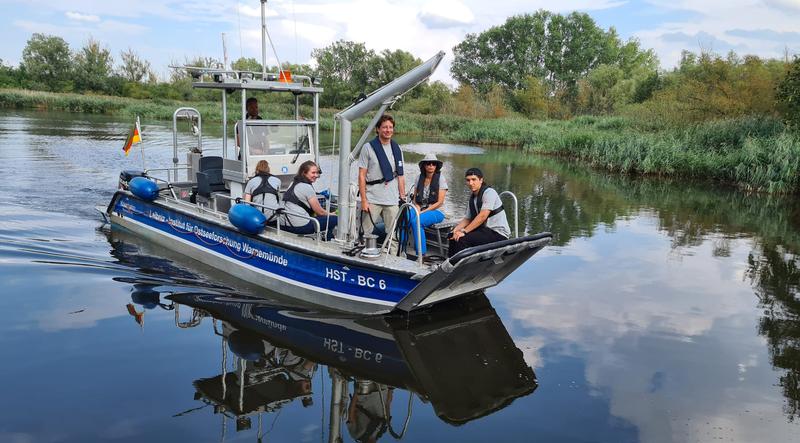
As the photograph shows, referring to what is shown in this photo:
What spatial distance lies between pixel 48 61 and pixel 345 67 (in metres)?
33.1

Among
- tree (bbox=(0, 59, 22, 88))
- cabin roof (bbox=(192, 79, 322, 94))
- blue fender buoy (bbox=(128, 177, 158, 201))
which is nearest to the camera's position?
cabin roof (bbox=(192, 79, 322, 94))

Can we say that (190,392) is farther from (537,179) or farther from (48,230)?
(537,179)

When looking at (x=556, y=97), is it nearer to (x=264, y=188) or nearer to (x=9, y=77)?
(x=264, y=188)

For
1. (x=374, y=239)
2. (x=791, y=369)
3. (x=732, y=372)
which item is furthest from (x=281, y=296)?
(x=791, y=369)

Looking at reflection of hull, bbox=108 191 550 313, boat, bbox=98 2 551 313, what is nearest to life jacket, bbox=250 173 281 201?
boat, bbox=98 2 551 313

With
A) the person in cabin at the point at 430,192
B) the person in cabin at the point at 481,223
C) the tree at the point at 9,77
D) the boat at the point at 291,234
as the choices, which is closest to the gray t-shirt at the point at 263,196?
the boat at the point at 291,234

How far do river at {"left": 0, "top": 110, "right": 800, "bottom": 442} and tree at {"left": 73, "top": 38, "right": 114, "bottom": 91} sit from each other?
193ft

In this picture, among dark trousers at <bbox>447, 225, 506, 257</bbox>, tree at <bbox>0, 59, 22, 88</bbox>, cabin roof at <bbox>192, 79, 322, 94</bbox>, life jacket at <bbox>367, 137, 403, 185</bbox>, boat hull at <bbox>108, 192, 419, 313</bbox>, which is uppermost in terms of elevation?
tree at <bbox>0, 59, 22, 88</bbox>

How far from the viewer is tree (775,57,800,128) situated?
19234 millimetres

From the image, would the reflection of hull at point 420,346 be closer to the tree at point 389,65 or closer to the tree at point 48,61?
the tree at point 389,65

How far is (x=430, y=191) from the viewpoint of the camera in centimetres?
787

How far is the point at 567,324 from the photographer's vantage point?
24.2 feet

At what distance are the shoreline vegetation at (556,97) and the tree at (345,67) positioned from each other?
5.7 inches

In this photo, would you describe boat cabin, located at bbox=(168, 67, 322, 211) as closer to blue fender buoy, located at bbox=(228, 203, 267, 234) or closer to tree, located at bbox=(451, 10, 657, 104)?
blue fender buoy, located at bbox=(228, 203, 267, 234)
